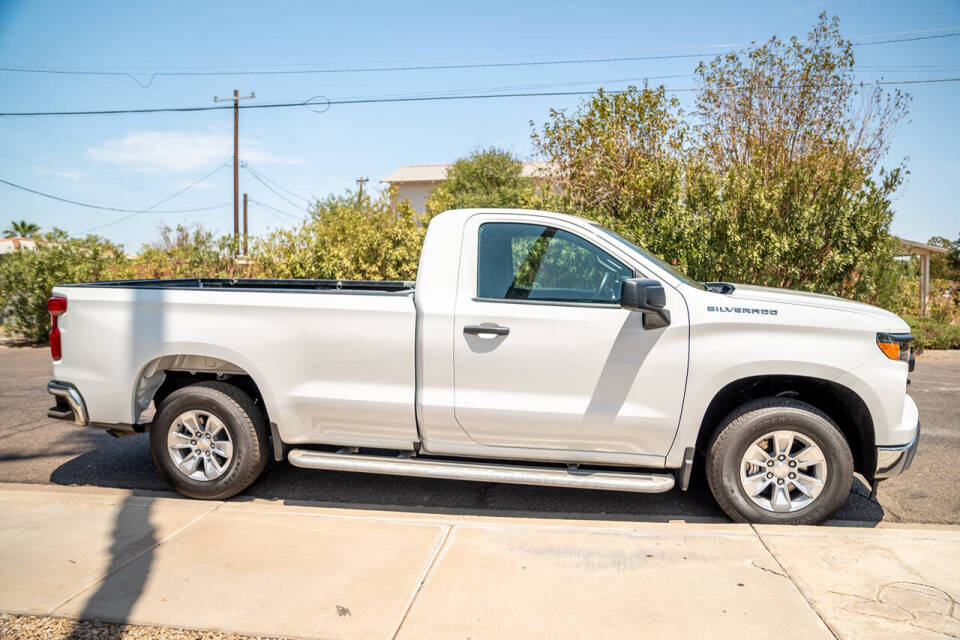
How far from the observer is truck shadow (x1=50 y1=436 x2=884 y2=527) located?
16.1 ft

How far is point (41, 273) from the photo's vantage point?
15.1 m

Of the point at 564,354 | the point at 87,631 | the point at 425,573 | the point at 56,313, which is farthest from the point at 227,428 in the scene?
the point at 564,354

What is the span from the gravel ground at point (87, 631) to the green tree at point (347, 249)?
9.92 m

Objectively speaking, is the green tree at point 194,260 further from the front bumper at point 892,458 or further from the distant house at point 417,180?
the distant house at point 417,180

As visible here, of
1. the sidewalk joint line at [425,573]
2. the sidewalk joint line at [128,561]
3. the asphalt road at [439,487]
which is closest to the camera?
the sidewalk joint line at [425,573]

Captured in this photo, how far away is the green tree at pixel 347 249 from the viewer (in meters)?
13.0

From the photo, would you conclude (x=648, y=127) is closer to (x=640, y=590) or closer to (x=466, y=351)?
(x=466, y=351)

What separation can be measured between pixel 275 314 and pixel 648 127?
43.5ft

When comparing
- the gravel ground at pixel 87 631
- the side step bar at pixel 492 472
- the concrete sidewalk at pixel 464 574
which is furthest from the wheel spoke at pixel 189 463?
the gravel ground at pixel 87 631

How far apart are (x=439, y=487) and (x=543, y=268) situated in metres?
2.00

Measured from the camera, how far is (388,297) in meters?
4.65

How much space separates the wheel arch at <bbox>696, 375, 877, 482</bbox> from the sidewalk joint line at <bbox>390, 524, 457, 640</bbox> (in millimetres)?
1798

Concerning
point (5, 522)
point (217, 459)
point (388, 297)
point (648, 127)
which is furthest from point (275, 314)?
point (648, 127)

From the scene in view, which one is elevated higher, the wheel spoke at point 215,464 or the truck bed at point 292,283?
the truck bed at point 292,283
